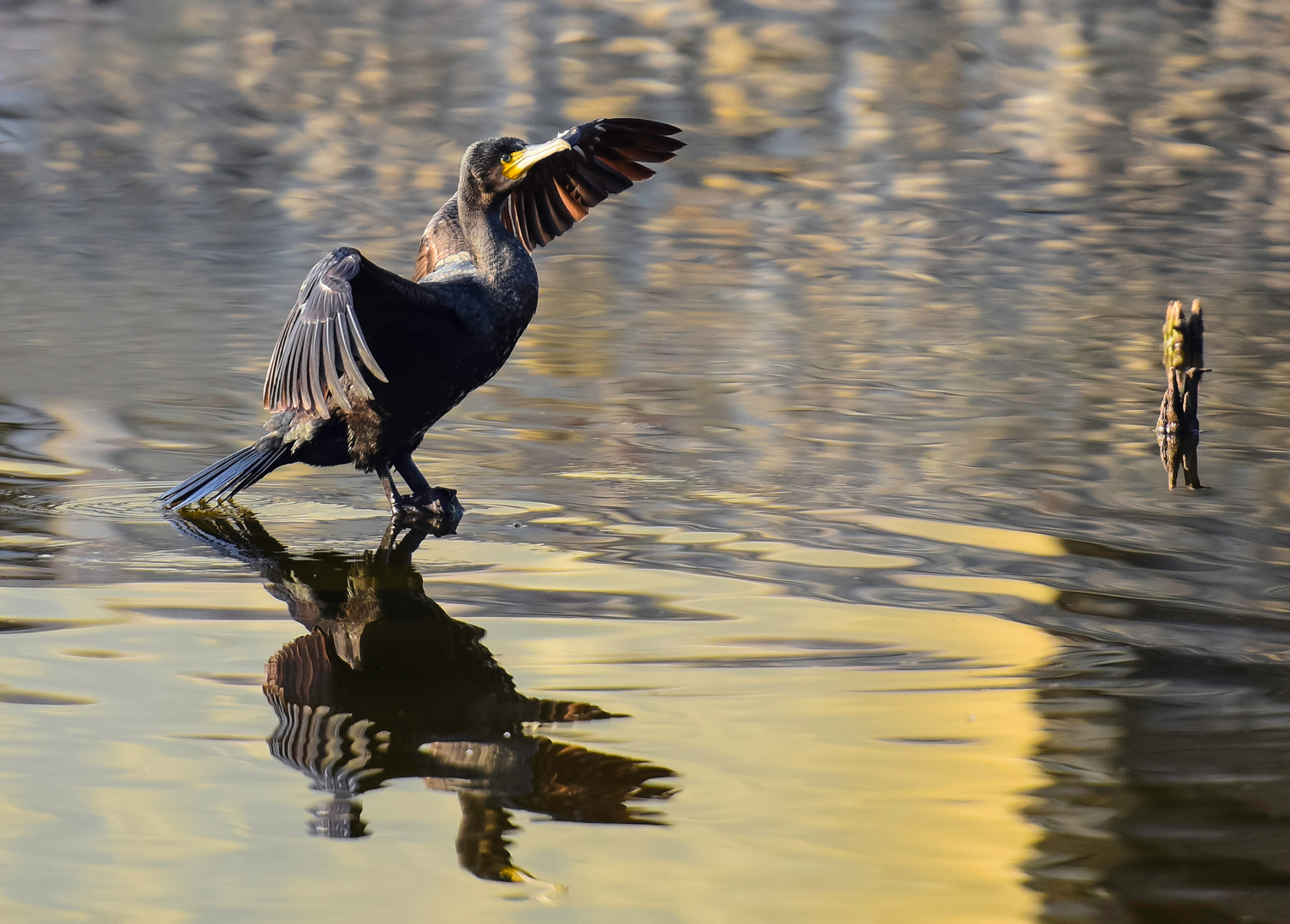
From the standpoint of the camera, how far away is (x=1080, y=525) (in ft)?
19.3

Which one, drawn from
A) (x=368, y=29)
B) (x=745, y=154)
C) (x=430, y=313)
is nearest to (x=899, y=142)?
(x=745, y=154)

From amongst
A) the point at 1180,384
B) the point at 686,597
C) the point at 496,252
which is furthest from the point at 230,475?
the point at 1180,384

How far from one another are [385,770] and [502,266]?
262 cm

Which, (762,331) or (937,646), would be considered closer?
(937,646)

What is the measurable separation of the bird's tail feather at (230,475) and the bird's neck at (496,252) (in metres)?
1.00

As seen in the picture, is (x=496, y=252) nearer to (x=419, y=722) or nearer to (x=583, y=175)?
(x=583, y=175)

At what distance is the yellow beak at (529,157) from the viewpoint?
590cm

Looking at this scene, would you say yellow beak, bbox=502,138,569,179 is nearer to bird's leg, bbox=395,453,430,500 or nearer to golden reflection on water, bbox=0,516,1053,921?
bird's leg, bbox=395,453,430,500

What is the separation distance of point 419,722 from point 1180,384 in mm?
4388

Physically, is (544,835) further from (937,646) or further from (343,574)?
(343,574)

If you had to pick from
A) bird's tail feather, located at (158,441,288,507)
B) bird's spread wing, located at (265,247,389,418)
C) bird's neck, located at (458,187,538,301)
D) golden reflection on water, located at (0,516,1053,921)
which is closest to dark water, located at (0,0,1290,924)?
golden reflection on water, located at (0,516,1053,921)

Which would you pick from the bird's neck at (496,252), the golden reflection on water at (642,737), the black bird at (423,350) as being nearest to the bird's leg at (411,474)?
the black bird at (423,350)

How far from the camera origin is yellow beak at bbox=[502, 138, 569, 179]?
5898 mm

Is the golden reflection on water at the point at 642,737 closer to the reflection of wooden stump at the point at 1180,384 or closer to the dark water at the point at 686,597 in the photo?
the dark water at the point at 686,597
